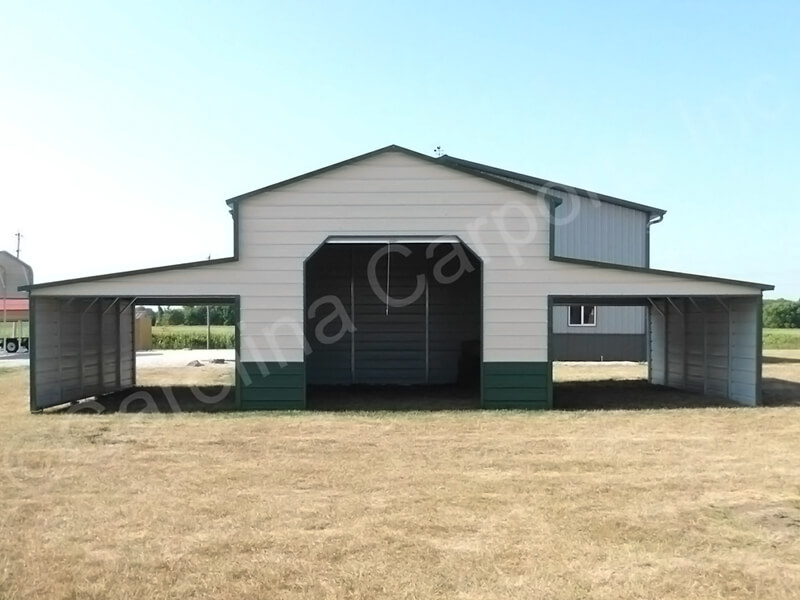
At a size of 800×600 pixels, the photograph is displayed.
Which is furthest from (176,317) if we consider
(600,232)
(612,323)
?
(600,232)

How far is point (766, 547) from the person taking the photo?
16.7ft

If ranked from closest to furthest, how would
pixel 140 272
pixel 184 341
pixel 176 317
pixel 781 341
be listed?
pixel 140 272
pixel 184 341
pixel 781 341
pixel 176 317

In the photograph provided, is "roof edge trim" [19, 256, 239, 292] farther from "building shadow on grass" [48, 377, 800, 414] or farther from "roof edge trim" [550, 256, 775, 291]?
"roof edge trim" [550, 256, 775, 291]

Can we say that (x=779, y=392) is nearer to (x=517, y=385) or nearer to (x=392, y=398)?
(x=517, y=385)

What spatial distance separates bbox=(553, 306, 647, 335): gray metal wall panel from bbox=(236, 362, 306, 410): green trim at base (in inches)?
531

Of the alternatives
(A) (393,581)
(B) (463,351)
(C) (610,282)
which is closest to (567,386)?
(B) (463,351)

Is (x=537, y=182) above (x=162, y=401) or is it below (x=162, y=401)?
above

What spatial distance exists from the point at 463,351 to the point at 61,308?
8.81 meters

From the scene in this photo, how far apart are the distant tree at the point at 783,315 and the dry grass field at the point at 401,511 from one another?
57714 millimetres

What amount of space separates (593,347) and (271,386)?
14579 millimetres

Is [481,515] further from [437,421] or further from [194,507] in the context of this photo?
[437,421]

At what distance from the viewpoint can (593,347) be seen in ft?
79.4

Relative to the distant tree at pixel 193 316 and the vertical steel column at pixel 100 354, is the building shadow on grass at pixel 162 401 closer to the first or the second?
the vertical steel column at pixel 100 354

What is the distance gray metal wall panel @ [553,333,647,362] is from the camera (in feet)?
79.3
